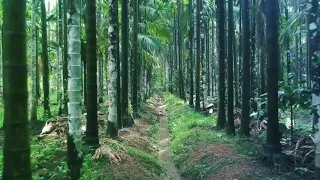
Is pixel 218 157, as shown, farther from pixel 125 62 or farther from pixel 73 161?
pixel 125 62

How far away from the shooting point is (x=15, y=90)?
3615 millimetres

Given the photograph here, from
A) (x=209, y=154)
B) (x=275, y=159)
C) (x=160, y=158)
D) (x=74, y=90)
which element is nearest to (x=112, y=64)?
(x=160, y=158)

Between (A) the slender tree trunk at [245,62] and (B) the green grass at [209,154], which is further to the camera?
(A) the slender tree trunk at [245,62]

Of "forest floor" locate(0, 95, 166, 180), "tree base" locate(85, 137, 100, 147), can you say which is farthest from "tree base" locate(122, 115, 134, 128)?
"tree base" locate(85, 137, 100, 147)

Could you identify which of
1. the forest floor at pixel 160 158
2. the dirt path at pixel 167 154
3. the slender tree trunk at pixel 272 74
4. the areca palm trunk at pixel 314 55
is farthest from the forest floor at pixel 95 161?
the areca palm trunk at pixel 314 55

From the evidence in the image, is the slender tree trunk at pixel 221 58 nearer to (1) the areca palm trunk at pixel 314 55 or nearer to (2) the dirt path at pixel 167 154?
(2) the dirt path at pixel 167 154

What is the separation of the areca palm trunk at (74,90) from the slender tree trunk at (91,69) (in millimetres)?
1276

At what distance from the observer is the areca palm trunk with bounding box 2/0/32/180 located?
3.59 metres

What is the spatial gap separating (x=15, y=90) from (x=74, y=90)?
377cm

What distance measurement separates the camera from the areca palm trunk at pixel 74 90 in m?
7.39

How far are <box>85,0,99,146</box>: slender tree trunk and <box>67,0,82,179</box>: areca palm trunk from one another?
128 cm

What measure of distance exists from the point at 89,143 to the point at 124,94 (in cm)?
Result: 686

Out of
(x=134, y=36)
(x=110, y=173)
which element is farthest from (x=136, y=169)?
(x=134, y=36)

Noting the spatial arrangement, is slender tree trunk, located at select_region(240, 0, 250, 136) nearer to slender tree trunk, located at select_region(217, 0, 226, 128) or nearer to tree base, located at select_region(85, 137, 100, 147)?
slender tree trunk, located at select_region(217, 0, 226, 128)
